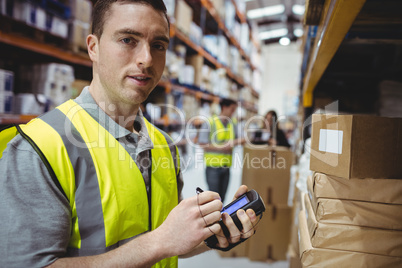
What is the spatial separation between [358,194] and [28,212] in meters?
0.90

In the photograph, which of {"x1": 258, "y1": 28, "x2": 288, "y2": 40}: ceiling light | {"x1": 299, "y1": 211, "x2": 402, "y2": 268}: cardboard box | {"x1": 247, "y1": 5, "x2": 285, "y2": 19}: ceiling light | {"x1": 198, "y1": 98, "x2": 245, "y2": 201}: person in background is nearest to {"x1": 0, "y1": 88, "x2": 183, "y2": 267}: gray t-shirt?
{"x1": 299, "y1": 211, "x2": 402, "y2": 268}: cardboard box

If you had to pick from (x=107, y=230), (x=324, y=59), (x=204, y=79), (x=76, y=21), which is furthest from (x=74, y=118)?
(x=204, y=79)

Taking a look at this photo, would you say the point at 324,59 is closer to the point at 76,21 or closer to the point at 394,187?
the point at 394,187

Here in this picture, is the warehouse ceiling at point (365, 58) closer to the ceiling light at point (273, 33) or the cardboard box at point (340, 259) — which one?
the cardboard box at point (340, 259)

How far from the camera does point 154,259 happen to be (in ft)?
2.58

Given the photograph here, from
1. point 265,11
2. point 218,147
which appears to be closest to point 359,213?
point 218,147

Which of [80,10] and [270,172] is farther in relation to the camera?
[270,172]

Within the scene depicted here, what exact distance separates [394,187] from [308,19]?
0.68m

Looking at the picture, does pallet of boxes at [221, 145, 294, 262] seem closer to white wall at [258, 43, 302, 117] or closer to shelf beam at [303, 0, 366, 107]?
shelf beam at [303, 0, 366, 107]

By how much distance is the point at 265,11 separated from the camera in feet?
39.6

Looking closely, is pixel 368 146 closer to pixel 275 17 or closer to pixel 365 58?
pixel 365 58

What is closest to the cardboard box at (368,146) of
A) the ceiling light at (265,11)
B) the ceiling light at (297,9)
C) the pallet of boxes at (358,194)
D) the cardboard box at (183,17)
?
the pallet of boxes at (358,194)

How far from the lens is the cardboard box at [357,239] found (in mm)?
805

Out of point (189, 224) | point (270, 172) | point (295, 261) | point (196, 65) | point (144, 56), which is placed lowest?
point (295, 261)
